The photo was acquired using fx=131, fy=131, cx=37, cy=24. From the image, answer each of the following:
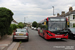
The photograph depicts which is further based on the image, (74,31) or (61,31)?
(74,31)

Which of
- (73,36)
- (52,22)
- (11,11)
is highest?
(11,11)

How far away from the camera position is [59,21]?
14.6 meters

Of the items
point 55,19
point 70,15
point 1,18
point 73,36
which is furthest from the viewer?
point 70,15

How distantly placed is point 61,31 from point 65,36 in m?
0.72

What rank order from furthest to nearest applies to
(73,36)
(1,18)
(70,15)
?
(70,15), (73,36), (1,18)

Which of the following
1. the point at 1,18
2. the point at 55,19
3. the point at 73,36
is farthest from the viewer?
the point at 73,36

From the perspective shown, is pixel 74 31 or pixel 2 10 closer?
pixel 2 10

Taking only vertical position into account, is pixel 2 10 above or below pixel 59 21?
above

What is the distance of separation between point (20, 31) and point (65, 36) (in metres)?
4.98

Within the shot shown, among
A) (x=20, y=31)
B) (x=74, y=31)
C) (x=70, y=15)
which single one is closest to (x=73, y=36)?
(x=74, y=31)

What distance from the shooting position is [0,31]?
1444 centimetres

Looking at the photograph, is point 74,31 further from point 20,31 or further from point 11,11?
point 11,11

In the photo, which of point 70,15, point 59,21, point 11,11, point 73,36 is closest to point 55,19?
point 59,21

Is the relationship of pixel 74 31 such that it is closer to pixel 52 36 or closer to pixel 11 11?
pixel 52 36
